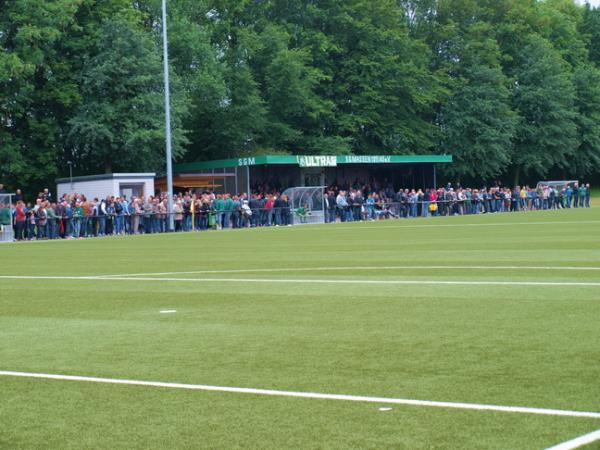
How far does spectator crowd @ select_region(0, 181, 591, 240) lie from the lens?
43.4 m

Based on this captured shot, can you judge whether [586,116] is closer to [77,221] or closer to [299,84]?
[299,84]

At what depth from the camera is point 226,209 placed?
1927 inches

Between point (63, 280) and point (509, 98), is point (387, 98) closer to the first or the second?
point (509, 98)

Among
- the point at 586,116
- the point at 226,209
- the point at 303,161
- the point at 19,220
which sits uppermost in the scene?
the point at 586,116

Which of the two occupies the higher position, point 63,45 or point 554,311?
point 63,45

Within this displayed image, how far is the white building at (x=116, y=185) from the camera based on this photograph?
4906 centimetres

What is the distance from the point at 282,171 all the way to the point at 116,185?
16.7 meters

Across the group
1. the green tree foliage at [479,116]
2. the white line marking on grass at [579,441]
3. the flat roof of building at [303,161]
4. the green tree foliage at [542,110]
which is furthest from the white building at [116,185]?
the white line marking on grass at [579,441]

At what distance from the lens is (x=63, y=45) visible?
60969mm

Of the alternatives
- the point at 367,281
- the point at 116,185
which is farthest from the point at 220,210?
the point at 367,281

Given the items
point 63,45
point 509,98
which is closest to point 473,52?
point 509,98

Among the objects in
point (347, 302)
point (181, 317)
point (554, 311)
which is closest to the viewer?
point (554, 311)

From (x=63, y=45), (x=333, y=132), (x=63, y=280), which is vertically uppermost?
(x=63, y=45)

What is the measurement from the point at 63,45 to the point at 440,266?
4760cm
